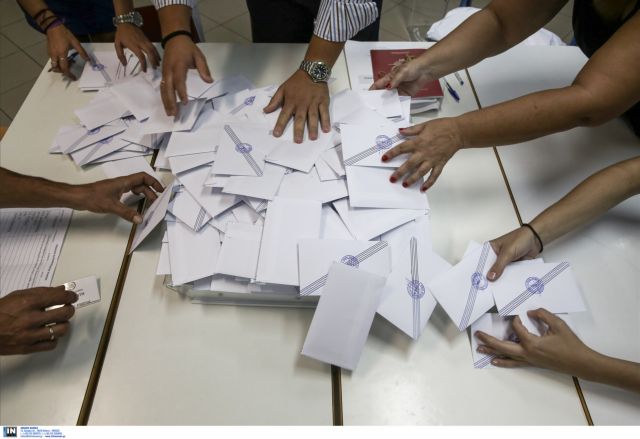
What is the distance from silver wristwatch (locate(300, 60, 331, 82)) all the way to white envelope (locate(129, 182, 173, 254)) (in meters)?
0.50

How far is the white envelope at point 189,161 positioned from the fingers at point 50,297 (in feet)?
1.12

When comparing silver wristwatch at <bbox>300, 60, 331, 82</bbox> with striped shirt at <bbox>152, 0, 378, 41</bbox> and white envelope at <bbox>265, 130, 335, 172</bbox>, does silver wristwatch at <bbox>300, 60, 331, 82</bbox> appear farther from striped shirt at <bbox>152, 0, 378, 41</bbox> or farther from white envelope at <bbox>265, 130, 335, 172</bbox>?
white envelope at <bbox>265, 130, 335, 172</bbox>

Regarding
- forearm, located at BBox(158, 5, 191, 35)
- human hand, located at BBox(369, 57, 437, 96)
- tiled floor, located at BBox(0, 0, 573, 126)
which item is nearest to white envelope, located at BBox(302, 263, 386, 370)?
human hand, located at BBox(369, 57, 437, 96)

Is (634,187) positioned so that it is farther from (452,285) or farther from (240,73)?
(240,73)

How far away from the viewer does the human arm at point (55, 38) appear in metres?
1.21

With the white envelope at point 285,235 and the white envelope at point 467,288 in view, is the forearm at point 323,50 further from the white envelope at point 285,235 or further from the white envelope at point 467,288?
the white envelope at point 467,288

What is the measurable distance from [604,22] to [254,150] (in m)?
1.01

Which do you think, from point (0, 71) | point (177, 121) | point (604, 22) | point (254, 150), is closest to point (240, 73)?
point (177, 121)

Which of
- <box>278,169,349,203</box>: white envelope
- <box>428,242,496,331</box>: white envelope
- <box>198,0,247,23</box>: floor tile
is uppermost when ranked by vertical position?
<box>198,0,247,23</box>: floor tile

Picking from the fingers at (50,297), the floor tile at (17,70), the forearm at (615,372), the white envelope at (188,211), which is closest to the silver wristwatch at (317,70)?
the white envelope at (188,211)

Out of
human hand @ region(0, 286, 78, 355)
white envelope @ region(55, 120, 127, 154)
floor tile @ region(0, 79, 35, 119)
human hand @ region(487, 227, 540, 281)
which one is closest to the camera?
human hand @ region(0, 286, 78, 355)

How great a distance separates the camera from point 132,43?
118cm

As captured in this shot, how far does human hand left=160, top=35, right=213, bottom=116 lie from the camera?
999mm

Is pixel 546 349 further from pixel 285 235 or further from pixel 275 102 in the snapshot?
pixel 275 102
